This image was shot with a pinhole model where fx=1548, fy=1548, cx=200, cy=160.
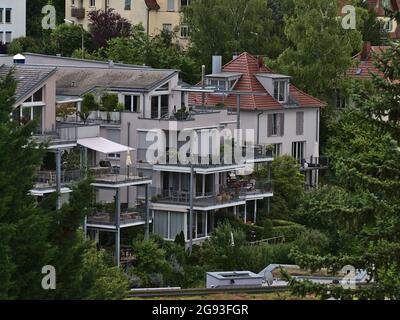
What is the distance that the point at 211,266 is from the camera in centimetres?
4484

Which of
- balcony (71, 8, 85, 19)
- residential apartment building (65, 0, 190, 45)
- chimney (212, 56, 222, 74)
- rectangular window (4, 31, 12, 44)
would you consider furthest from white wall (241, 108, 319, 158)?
rectangular window (4, 31, 12, 44)

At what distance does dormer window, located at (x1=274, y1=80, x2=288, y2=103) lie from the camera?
6188 centimetres

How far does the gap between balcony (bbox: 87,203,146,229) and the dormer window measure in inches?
603

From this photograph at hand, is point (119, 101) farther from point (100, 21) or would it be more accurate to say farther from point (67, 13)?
point (67, 13)

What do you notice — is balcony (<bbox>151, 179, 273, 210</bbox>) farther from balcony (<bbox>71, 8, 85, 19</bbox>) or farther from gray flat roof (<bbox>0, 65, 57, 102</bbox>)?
balcony (<bbox>71, 8, 85, 19</bbox>)

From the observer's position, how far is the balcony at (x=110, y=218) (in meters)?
46.0

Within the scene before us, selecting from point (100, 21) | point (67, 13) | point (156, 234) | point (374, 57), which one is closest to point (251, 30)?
point (100, 21)

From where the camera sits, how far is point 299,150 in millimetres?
62625

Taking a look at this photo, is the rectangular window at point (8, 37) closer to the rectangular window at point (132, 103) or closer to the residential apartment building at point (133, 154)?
the residential apartment building at point (133, 154)

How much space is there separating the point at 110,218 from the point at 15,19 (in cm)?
4821

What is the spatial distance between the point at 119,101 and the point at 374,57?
1103 inches

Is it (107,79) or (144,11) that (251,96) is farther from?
(144,11)

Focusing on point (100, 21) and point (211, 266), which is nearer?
point (211, 266)

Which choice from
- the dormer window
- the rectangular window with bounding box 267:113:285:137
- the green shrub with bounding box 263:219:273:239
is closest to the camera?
the green shrub with bounding box 263:219:273:239
